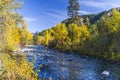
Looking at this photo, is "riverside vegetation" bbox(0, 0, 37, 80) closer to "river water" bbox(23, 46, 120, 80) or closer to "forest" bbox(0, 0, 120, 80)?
"forest" bbox(0, 0, 120, 80)

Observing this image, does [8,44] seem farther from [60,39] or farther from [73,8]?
[73,8]

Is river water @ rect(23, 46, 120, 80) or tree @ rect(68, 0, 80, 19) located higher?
tree @ rect(68, 0, 80, 19)

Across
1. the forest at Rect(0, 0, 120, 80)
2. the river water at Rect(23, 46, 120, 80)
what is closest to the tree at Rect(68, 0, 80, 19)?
the forest at Rect(0, 0, 120, 80)

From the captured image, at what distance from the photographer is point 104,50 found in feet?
201

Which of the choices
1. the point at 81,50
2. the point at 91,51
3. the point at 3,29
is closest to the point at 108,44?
the point at 91,51

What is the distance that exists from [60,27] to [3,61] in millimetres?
78043

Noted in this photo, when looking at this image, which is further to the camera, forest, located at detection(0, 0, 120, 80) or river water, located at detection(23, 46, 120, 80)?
river water, located at detection(23, 46, 120, 80)

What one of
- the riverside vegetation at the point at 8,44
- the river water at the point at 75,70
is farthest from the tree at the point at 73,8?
the riverside vegetation at the point at 8,44

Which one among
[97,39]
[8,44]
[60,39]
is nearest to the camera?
[8,44]

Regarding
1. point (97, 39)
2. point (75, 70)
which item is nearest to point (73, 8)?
point (97, 39)

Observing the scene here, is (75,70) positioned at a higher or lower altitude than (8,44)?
lower

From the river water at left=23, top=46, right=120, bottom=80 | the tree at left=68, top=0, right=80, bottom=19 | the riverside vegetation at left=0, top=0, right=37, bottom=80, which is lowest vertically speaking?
the river water at left=23, top=46, right=120, bottom=80

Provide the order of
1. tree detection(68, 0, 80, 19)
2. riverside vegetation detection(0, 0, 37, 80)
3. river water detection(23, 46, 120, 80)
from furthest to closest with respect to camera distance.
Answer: tree detection(68, 0, 80, 19) < river water detection(23, 46, 120, 80) < riverside vegetation detection(0, 0, 37, 80)

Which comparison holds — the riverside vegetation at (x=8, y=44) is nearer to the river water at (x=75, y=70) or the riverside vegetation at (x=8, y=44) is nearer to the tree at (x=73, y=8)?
the river water at (x=75, y=70)
